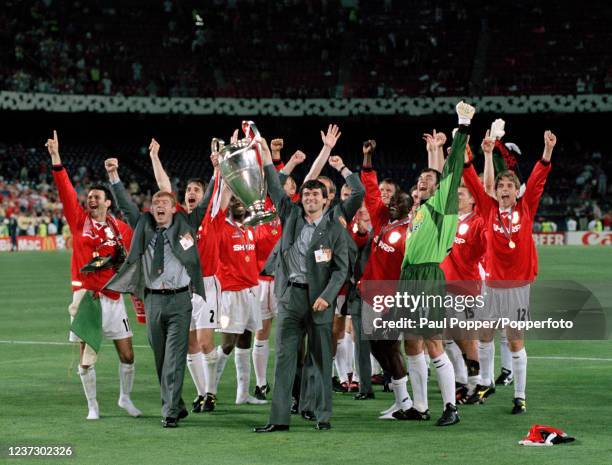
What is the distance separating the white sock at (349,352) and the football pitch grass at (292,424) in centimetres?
40

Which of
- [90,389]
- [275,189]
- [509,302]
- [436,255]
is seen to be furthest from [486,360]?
[90,389]

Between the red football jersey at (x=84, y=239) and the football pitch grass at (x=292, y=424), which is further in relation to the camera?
the red football jersey at (x=84, y=239)

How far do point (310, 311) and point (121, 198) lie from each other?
6.48ft

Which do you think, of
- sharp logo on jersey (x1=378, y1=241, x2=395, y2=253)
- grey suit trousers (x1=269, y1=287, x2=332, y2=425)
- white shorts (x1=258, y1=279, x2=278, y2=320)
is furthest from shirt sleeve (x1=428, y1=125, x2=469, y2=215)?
white shorts (x1=258, y1=279, x2=278, y2=320)

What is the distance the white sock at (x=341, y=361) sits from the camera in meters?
11.9

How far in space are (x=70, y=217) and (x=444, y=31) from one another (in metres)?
45.1

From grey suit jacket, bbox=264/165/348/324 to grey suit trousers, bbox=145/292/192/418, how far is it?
89cm

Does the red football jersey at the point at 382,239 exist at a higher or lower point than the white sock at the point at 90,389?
higher

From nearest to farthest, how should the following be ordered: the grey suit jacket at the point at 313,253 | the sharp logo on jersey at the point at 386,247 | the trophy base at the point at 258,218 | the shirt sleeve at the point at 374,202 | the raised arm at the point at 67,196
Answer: the trophy base at the point at 258,218
the grey suit jacket at the point at 313,253
the raised arm at the point at 67,196
the sharp logo on jersey at the point at 386,247
the shirt sleeve at the point at 374,202

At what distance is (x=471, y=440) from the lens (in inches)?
349

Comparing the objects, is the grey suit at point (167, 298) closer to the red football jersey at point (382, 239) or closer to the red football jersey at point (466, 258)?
the red football jersey at point (382, 239)

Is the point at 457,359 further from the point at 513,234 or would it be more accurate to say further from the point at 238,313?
the point at 238,313

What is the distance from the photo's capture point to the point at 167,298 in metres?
9.62

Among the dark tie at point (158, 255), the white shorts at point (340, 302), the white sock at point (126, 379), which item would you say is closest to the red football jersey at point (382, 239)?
the white shorts at point (340, 302)
